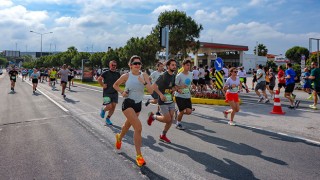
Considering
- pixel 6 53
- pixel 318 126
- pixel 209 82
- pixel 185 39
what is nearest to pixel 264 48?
pixel 185 39

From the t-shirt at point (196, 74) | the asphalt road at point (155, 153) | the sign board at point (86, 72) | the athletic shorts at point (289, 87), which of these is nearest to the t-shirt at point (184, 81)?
the asphalt road at point (155, 153)

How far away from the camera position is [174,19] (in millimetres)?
24672

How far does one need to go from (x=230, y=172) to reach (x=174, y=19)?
831 inches

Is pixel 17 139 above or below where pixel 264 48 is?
below

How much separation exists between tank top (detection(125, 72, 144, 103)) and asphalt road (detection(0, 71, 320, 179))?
1.09 m

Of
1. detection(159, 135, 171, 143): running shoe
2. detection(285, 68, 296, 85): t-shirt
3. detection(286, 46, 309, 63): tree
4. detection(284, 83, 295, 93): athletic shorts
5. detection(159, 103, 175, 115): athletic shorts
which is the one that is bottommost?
detection(159, 135, 171, 143): running shoe

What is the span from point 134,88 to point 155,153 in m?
1.36

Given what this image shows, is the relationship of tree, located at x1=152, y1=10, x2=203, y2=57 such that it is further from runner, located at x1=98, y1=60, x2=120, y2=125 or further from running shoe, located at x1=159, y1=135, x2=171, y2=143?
running shoe, located at x1=159, y1=135, x2=171, y2=143

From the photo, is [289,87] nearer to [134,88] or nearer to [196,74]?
[196,74]

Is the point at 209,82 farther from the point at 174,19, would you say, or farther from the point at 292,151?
the point at 292,151

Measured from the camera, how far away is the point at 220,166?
5.00m

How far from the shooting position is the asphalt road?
4691 mm

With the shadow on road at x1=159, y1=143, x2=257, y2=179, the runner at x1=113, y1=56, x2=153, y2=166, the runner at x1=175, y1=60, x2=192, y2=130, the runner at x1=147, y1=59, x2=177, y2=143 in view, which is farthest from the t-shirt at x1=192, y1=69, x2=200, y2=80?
the runner at x1=113, y1=56, x2=153, y2=166

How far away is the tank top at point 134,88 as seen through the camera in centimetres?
520
